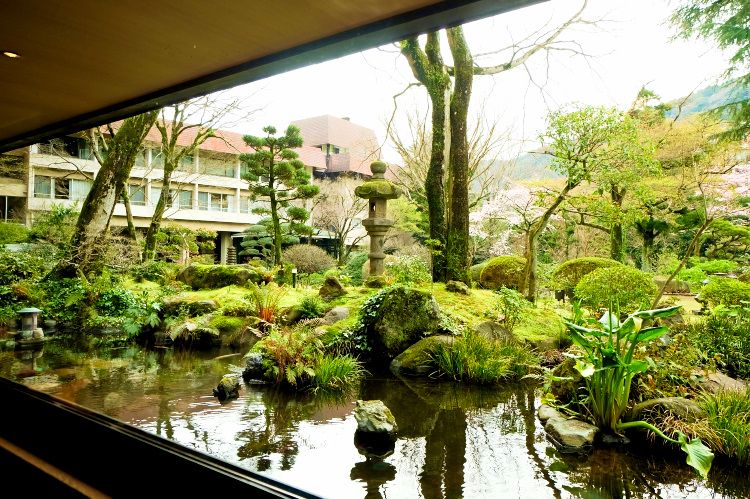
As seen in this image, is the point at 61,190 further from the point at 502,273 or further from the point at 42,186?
the point at 502,273

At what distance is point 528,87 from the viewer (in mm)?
7883

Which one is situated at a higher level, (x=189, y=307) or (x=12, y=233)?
(x=12, y=233)

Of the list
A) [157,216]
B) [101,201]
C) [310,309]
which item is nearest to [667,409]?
[310,309]

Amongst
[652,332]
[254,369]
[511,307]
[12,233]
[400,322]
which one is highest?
[12,233]

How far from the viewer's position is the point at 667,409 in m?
3.29

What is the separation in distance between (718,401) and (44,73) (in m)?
4.36

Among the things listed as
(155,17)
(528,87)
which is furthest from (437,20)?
(528,87)

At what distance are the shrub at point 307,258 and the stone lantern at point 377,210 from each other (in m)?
6.30

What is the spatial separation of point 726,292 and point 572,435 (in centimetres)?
368

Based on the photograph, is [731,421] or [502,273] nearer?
[731,421]

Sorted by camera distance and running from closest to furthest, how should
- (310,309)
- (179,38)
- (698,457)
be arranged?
(179,38) < (698,457) < (310,309)

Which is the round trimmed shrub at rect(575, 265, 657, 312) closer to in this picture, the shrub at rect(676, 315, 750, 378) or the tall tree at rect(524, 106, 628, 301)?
the shrub at rect(676, 315, 750, 378)

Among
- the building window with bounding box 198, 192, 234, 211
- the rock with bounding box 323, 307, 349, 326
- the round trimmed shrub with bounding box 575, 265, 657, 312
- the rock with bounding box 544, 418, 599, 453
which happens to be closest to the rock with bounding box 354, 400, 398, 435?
the rock with bounding box 544, 418, 599, 453

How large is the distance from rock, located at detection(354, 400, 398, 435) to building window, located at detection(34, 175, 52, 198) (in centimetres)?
1434
